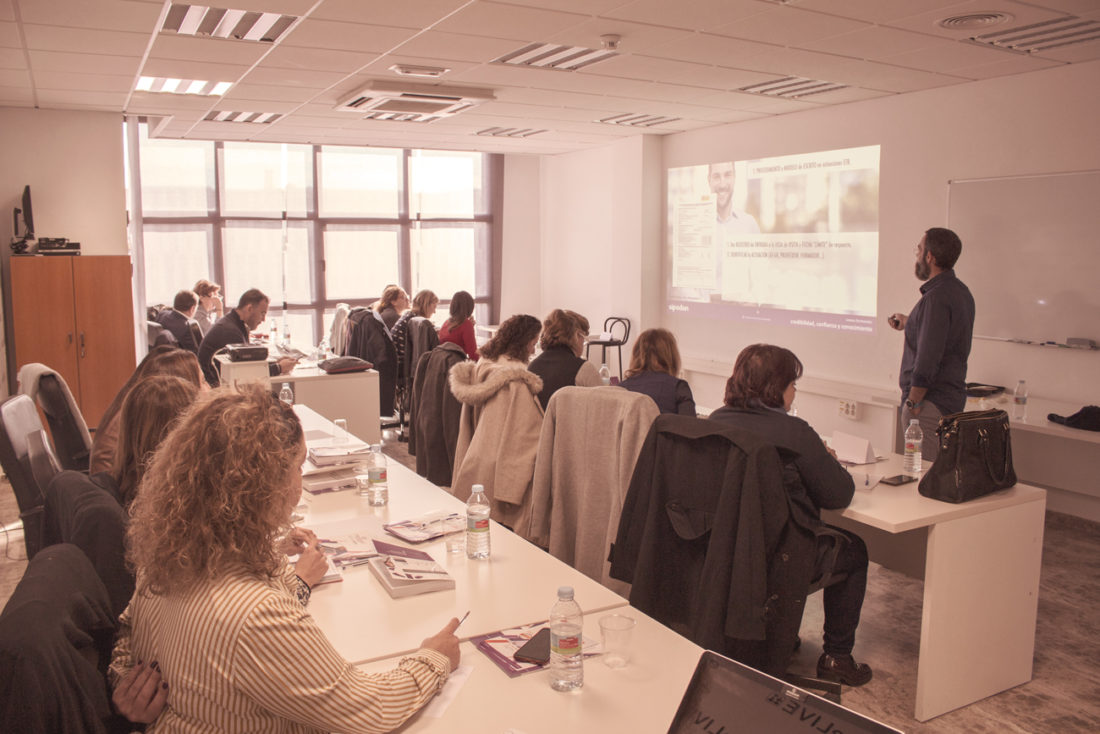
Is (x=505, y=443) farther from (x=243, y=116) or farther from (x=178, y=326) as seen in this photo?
(x=243, y=116)

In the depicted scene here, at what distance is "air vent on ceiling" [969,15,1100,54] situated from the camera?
4250 millimetres

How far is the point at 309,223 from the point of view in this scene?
10.1 metres

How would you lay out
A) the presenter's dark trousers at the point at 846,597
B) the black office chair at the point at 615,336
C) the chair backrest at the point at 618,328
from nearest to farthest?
1. the presenter's dark trousers at the point at 846,597
2. the black office chair at the point at 615,336
3. the chair backrest at the point at 618,328

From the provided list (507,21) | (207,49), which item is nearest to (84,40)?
(207,49)

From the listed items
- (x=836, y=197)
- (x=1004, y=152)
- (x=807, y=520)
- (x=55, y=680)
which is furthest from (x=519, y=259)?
(x=55, y=680)

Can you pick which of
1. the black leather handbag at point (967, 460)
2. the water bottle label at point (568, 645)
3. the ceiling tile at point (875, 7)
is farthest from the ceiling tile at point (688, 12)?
the water bottle label at point (568, 645)

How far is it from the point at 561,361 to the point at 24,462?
2.41m

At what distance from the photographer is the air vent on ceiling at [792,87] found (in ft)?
19.2

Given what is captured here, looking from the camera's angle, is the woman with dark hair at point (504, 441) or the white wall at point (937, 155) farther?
the white wall at point (937, 155)

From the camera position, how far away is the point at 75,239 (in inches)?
284

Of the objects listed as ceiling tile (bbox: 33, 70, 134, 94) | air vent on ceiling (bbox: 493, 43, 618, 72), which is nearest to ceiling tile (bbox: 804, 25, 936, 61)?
air vent on ceiling (bbox: 493, 43, 618, 72)

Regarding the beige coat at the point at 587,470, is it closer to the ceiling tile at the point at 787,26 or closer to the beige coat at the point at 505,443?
the beige coat at the point at 505,443

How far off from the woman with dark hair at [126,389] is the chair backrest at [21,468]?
0.21 meters

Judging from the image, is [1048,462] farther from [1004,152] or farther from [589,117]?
[589,117]
